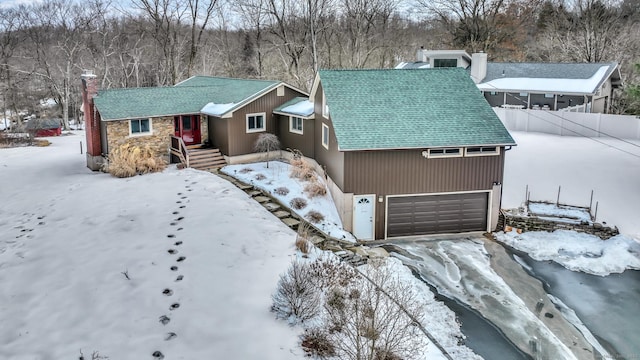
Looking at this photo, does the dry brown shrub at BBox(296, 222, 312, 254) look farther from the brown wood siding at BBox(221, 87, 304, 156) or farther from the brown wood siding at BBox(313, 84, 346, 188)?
the brown wood siding at BBox(221, 87, 304, 156)

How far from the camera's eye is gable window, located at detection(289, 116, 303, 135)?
22.5 m

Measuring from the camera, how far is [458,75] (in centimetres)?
2017

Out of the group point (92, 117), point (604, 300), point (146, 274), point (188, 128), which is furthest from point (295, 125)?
point (604, 300)

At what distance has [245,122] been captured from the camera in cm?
2298

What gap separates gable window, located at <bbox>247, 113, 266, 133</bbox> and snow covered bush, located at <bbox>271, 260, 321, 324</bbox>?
524 inches

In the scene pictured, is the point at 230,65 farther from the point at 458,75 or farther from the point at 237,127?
the point at 458,75

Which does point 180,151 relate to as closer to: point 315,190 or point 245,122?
point 245,122

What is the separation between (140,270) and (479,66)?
29.8 meters

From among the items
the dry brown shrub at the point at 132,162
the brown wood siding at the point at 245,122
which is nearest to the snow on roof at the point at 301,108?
the brown wood siding at the point at 245,122

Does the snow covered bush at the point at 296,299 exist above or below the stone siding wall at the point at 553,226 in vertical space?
above

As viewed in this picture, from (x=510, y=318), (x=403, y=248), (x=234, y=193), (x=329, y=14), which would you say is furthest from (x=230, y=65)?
(x=510, y=318)

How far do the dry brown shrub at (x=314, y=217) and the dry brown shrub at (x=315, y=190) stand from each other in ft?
4.17

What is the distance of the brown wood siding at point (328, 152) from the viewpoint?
17922 mm

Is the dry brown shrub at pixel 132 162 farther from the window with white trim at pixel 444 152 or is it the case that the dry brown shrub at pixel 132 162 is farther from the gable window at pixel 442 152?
the window with white trim at pixel 444 152
